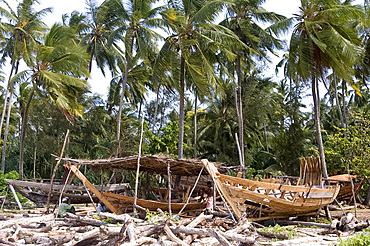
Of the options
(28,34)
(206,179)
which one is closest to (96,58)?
(28,34)

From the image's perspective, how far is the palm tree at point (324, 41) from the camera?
15.6 metres

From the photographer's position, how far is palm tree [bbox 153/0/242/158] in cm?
1614

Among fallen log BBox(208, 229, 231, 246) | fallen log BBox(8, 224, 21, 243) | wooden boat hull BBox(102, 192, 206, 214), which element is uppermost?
wooden boat hull BBox(102, 192, 206, 214)

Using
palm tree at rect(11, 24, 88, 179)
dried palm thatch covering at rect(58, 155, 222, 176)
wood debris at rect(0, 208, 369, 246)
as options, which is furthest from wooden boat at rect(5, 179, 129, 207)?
wood debris at rect(0, 208, 369, 246)

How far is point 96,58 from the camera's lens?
24859mm

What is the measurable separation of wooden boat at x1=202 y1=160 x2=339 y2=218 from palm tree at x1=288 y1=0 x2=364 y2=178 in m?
4.37

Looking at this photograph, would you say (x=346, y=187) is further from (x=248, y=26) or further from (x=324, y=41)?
(x=248, y=26)

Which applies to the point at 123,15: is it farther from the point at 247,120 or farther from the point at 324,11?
the point at 247,120

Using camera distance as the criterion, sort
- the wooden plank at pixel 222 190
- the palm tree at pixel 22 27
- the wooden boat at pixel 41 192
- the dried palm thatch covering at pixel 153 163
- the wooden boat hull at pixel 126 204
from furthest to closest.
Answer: the palm tree at pixel 22 27, the wooden boat at pixel 41 192, the wooden boat hull at pixel 126 204, the dried palm thatch covering at pixel 153 163, the wooden plank at pixel 222 190

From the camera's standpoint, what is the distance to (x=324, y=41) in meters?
16.4

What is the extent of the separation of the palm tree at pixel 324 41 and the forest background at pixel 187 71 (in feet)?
0.15

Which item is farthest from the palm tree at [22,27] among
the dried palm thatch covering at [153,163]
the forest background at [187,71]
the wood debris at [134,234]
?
the wood debris at [134,234]

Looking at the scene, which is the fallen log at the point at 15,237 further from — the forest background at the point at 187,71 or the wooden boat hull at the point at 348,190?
the wooden boat hull at the point at 348,190

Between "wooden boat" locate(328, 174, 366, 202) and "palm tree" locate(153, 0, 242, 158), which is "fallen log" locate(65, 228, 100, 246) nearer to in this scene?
"palm tree" locate(153, 0, 242, 158)
